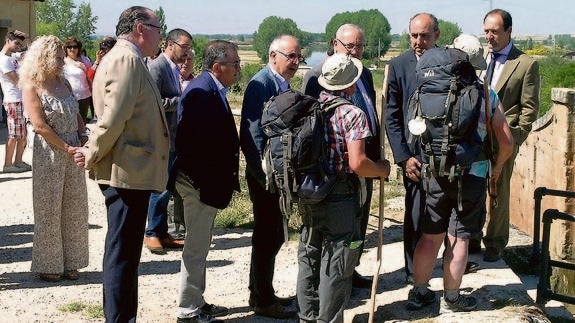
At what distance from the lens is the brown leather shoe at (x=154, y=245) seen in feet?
22.9

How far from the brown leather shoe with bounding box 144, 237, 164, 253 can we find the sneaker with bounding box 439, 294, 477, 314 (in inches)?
110

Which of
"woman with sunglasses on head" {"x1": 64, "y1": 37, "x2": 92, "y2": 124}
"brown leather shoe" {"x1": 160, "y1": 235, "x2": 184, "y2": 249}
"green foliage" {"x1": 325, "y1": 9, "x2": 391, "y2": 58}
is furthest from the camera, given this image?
"green foliage" {"x1": 325, "y1": 9, "x2": 391, "y2": 58}

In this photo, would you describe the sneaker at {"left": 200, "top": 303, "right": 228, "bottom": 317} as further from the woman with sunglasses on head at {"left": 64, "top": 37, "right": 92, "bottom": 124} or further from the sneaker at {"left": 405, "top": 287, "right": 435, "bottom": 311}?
the woman with sunglasses on head at {"left": 64, "top": 37, "right": 92, "bottom": 124}

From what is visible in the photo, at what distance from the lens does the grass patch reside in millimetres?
5396

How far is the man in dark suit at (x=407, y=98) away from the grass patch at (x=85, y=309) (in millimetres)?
2277

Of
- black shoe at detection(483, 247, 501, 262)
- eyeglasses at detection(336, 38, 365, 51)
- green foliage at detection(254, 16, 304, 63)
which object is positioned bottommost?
black shoe at detection(483, 247, 501, 262)

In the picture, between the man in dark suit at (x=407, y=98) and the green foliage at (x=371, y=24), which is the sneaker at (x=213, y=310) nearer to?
the man in dark suit at (x=407, y=98)

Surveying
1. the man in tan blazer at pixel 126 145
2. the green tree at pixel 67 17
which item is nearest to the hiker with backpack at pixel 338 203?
the man in tan blazer at pixel 126 145

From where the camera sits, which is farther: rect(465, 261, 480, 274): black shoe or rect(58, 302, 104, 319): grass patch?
rect(465, 261, 480, 274): black shoe

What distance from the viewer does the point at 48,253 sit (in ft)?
19.8

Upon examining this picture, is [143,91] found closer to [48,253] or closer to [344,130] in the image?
[344,130]

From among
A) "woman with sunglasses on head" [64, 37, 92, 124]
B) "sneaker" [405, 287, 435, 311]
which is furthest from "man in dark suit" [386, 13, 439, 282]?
"woman with sunglasses on head" [64, 37, 92, 124]

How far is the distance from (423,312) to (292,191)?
1525 millimetres

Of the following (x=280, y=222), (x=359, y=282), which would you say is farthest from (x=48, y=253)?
(x=359, y=282)
